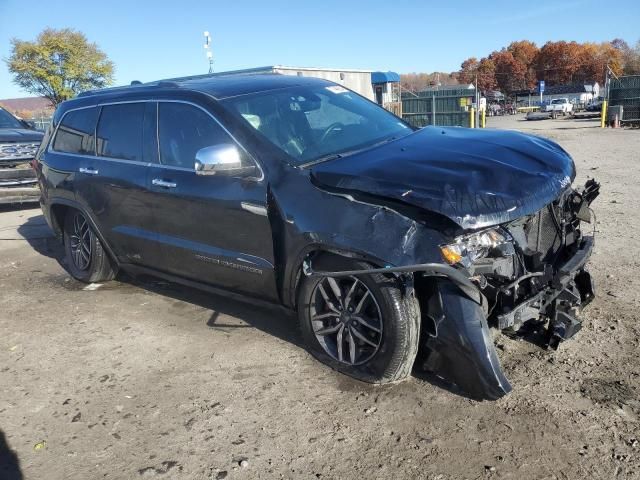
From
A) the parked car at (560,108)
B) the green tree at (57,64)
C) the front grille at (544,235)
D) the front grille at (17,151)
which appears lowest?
the parked car at (560,108)

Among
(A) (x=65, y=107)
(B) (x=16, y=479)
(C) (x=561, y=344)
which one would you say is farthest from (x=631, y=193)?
(B) (x=16, y=479)

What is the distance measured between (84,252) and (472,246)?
13.6 ft

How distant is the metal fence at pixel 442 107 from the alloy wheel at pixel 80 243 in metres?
16.7

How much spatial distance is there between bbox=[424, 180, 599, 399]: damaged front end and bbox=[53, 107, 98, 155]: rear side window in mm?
3634

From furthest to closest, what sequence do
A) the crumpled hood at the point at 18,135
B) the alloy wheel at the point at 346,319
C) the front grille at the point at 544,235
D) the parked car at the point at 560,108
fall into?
the parked car at the point at 560,108, the crumpled hood at the point at 18,135, the front grille at the point at 544,235, the alloy wheel at the point at 346,319

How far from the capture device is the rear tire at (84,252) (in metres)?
5.39

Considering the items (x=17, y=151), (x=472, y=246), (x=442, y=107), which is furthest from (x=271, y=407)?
(x=442, y=107)

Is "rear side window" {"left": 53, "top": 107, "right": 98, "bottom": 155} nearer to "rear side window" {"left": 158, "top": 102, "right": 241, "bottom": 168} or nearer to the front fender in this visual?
"rear side window" {"left": 158, "top": 102, "right": 241, "bottom": 168}

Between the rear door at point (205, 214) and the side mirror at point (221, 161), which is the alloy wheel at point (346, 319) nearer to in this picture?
the rear door at point (205, 214)

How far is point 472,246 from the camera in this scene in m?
3.04

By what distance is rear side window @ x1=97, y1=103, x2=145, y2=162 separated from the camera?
4.53 metres

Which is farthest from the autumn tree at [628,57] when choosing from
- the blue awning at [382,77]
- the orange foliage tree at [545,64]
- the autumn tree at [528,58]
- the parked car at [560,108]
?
the blue awning at [382,77]

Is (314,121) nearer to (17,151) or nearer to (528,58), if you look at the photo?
(17,151)

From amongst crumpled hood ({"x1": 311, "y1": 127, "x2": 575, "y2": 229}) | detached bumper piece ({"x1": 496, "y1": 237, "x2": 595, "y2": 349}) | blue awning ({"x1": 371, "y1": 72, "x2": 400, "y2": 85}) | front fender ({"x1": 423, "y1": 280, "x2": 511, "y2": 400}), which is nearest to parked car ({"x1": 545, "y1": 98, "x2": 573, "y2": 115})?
blue awning ({"x1": 371, "y1": 72, "x2": 400, "y2": 85})
